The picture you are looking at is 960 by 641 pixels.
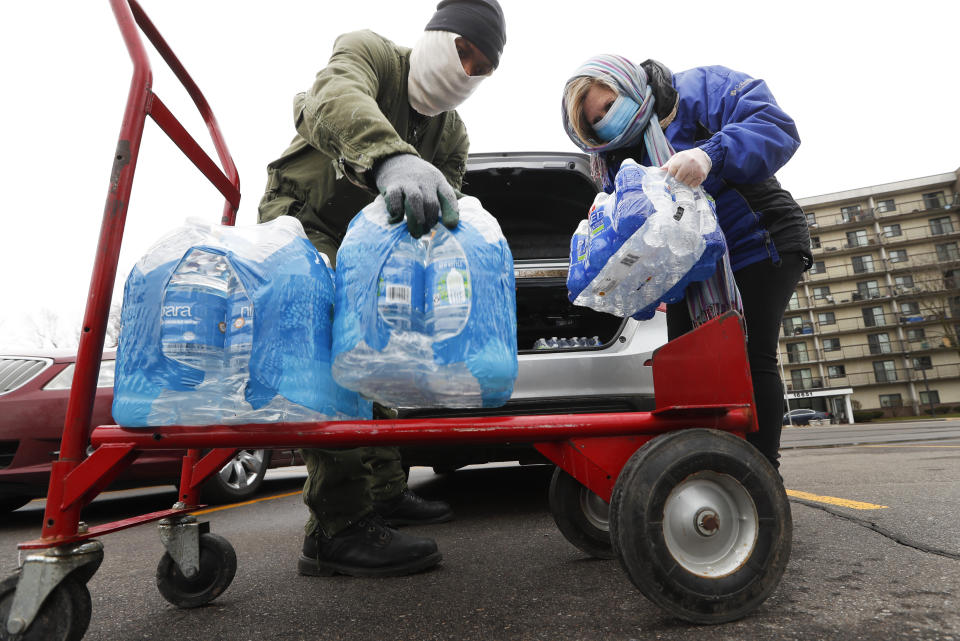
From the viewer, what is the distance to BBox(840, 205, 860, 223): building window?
161ft

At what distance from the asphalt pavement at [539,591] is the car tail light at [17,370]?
3.76 ft

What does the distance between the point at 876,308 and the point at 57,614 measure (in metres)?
58.3

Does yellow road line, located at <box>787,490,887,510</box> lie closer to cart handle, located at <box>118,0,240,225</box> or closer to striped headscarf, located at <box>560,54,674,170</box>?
striped headscarf, located at <box>560,54,674,170</box>

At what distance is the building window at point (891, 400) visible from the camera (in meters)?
46.0

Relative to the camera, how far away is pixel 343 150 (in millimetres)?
1438

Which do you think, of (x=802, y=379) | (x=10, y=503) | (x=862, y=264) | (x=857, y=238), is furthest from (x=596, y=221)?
(x=857, y=238)

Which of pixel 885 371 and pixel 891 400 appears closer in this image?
pixel 891 400

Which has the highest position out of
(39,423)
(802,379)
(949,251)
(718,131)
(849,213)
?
(849,213)

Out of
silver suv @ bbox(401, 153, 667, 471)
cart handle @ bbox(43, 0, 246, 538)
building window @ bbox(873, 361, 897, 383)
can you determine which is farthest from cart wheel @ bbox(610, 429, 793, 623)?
building window @ bbox(873, 361, 897, 383)

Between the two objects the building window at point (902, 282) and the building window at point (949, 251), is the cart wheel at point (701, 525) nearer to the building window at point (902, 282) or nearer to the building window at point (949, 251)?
the building window at point (902, 282)

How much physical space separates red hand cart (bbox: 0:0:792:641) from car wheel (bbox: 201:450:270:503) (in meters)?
2.75

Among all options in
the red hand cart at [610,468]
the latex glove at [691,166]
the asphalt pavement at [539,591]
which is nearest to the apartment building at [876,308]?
the asphalt pavement at [539,591]

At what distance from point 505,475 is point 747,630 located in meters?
4.33

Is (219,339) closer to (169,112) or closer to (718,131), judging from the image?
(169,112)
